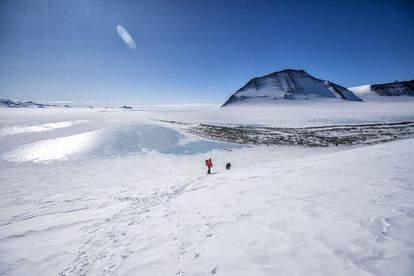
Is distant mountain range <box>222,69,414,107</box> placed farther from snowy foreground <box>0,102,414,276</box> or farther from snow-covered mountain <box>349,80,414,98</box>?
snowy foreground <box>0,102,414,276</box>

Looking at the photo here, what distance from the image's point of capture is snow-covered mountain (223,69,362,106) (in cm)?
14562

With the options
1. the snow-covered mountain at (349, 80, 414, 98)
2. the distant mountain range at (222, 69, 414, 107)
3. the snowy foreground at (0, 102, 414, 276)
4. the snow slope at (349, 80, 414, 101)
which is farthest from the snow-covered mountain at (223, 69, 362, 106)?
the snowy foreground at (0, 102, 414, 276)

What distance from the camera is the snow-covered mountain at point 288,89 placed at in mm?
145625

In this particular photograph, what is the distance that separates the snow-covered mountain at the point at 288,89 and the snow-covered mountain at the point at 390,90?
32.1 m

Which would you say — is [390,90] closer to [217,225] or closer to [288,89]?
[288,89]

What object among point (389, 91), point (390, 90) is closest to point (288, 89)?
point (389, 91)

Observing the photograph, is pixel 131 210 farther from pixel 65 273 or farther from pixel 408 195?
pixel 408 195

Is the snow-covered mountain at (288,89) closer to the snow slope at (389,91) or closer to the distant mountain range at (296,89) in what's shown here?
the distant mountain range at (296,89)

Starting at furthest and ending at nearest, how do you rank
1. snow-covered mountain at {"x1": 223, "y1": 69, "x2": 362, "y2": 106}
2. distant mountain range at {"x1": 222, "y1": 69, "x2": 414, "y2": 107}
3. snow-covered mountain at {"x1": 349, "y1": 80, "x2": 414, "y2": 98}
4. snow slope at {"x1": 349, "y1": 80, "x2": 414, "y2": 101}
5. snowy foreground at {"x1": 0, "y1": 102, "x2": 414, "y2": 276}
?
snow-covered mountain at {"x1": 349, "y1": 80, "x2": 414, "y2": 98} → snow slope at {"x1": 349, "y1": 80, "x2": 414, "y2": 101} → snow-covered mountain at {"x1": 223, "y1": 69, "x2": 362, "y2": 106} → distant mountain range at {"x1": 222, "y1": 69, "x2": 414, "y2": 107} → snowy foreground at {"x1": 0, "y1": 102, "x2": 414, "y2": 276}

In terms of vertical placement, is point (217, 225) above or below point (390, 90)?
below

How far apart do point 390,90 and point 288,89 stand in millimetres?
88224

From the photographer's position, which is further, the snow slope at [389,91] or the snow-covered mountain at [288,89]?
the snow slope at [389,91]

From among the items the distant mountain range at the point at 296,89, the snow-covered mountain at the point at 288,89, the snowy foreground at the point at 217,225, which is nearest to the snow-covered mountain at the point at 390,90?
the distant mountain range at the point at 296,89

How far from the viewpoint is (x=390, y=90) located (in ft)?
549
